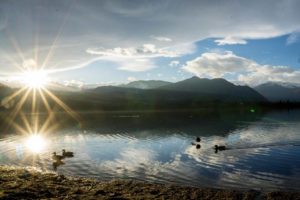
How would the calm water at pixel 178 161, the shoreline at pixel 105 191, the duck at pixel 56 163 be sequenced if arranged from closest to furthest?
the shoreline at pixel 105 191, the calm water at pixel 178 161, the duck at pixel 56 163

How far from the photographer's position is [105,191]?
1171 inches

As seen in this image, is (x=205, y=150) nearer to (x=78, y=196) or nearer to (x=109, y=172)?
(x=109, y=172)

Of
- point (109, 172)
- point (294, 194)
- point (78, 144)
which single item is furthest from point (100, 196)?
point (78, 144)

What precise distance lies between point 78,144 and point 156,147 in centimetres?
1945

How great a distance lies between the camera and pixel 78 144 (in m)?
71.1

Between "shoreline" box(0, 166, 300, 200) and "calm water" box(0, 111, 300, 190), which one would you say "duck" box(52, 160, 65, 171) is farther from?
"shoreline" box(0, 166, 300, 200)

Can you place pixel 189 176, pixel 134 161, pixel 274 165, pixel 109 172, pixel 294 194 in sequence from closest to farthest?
pixel 294 194, pixel 189 176, pixel 109 172, pixel 274 165, pixel 134 161

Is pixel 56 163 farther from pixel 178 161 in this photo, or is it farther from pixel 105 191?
pixel 105 191

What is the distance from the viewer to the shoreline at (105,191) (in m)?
27.7

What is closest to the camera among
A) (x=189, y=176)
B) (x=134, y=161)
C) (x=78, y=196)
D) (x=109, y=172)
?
(x=78, y=196)

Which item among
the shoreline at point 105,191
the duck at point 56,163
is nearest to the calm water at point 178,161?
the duck at point 56,163

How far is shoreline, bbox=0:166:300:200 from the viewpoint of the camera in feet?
91.0

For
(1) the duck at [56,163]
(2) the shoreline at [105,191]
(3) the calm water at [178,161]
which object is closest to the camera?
(2) the shoreline at [105,191]

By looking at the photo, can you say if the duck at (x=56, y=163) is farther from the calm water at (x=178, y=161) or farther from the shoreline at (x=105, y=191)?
the shoreline at (x=105, y=191)
